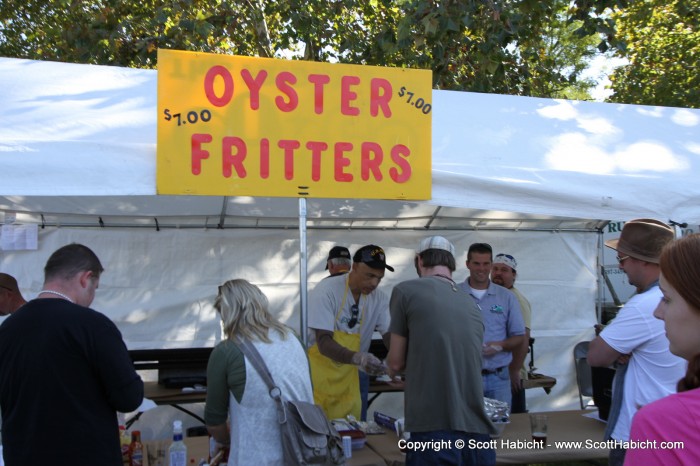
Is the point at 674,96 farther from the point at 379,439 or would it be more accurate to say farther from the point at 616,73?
the point at 379,439


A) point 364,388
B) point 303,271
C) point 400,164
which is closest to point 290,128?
point 400,164

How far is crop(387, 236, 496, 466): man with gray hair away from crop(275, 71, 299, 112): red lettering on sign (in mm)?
1017

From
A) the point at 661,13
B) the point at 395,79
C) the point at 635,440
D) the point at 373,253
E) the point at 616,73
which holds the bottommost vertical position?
the point at 635,440

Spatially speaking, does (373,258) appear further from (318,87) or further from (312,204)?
(312,204)

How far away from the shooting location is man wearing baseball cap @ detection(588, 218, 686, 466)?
2.46 meters

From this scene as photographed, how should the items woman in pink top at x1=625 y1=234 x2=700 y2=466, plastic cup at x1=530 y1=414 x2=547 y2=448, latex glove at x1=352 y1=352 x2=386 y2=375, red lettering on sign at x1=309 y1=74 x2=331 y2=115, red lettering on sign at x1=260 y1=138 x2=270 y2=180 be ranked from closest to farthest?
woman in pink top at x1=625 y1=234 x2=700 y2=466 < red lettering on sign at x1=260 y1=138 x2=270 y2=180 < red lettering on sign at x1=309 y1=74 x2=331 y2=115 < plastic cup at x1=530 y1=414 x2=547 y2=448 < latex glove at x1=352 y1=352 x2=386 y2=375

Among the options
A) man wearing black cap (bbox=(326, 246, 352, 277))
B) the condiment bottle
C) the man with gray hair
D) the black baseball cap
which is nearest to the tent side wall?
man wearing black cap (bbox=(326, 246, 352, 277))

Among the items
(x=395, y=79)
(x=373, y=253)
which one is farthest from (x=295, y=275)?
(x=395, y=79)

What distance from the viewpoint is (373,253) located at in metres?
3.99

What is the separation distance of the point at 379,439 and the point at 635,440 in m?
2.53

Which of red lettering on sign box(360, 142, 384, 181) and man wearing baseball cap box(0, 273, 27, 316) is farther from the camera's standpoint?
man wearing baseball cap box(0, 273, 27, 316)

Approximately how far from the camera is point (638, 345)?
2.48m

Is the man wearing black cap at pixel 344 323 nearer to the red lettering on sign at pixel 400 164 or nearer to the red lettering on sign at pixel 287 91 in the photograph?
the red lettering on sign at pixel 400 164

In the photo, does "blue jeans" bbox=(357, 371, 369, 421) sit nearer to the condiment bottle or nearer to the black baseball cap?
the black baseball cap
